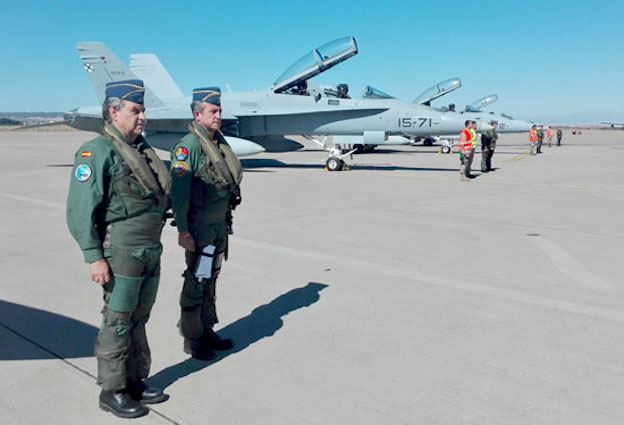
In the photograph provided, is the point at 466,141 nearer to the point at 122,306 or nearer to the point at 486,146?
the point at 486,146

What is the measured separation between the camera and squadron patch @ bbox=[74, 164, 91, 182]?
2.85 meters

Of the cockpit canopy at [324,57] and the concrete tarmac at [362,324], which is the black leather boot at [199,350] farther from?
the cockpit canopy at [324,57]

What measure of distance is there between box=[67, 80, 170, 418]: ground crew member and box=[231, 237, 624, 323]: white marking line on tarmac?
3.19 metres

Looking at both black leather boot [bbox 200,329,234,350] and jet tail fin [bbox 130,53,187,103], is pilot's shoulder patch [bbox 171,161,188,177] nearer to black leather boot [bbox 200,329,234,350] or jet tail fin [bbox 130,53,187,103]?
black leather boot [bbox 200,329,234,350]

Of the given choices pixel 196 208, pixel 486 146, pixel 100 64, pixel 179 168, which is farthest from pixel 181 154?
pixel 100 64

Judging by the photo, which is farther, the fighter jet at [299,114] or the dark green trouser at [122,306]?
the fighter jet at [299,114]

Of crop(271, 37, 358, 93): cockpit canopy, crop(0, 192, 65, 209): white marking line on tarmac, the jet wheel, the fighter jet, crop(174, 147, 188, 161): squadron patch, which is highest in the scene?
crop(271, 37, 358, 93): cockpit canopy

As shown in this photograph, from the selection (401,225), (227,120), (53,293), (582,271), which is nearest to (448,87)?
(227,120)

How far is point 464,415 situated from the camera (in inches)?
118

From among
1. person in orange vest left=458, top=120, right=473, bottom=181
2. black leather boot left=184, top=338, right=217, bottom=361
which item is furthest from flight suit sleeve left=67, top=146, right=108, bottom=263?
person in orange vest left=458, top=120, right=473, bottom=181

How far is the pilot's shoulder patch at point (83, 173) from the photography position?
9.34ft

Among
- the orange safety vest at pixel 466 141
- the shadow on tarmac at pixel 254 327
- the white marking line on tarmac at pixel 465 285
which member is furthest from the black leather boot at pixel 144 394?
the orange safety vest at pixel 466 141

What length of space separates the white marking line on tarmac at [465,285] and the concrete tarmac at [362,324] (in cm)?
3

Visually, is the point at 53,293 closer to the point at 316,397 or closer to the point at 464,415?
the point at 316,397
